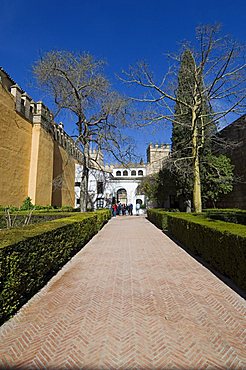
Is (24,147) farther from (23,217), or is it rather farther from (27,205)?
(23,217)

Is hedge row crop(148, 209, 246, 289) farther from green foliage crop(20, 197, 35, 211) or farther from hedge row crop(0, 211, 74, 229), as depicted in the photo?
green foliage crop(20, 197, 35, 211)

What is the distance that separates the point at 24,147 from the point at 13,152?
4.50ft

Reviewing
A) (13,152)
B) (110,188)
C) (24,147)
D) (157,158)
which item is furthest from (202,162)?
(157,158)

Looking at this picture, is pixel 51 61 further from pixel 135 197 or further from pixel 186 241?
pixel 135 197

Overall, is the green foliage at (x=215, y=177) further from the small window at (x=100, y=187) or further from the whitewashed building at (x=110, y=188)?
the small window at (x=100, y=187)

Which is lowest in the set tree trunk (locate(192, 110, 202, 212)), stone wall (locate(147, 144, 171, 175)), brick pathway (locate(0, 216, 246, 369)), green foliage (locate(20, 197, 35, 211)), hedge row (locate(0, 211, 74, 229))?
brick pathway (locate(0, 216, 246, 369))

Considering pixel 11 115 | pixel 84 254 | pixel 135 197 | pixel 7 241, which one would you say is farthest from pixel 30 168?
pixel 135 197

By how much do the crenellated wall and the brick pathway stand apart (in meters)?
11.0

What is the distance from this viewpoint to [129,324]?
3.01 m

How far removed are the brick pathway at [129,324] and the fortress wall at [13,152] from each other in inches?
418

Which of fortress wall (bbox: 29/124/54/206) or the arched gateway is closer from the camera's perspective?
fortress wall (bbox: 29/124/54/206)

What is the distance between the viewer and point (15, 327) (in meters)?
2.98

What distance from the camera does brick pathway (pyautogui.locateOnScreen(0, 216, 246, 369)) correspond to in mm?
2326

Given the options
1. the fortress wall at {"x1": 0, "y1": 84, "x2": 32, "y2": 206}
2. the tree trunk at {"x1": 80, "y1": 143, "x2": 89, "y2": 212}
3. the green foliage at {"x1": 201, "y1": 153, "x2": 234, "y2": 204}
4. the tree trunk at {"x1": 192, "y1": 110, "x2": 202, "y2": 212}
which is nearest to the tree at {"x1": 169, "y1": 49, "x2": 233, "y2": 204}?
the green foliage at {"x1": 201, "y1": 153, "x2": 234, "y2": 204}
